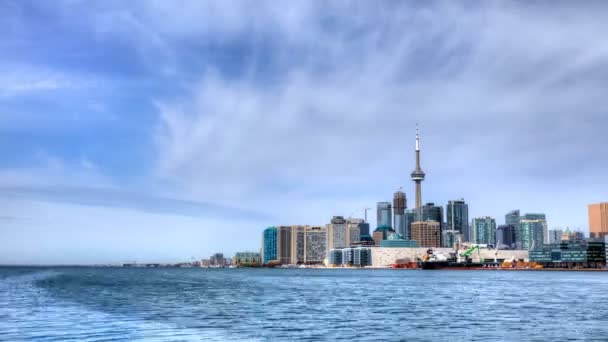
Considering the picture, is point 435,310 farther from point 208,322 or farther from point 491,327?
point 208,322

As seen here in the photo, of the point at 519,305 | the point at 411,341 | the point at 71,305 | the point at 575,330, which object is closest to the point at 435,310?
the point at 519,305

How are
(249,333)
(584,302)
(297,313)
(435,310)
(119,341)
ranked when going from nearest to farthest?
(119,341) < (249,333) < (297,313) < (435,310) < (584,302)

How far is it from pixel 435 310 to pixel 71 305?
151ft

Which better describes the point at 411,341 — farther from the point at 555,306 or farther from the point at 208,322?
the point at 555,306

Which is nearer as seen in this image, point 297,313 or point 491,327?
point 491,327

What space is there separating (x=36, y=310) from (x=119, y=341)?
2952 cm

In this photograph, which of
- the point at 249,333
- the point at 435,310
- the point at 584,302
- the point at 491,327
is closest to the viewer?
the point at 249,333

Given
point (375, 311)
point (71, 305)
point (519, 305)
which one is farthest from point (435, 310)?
point (71, 305)

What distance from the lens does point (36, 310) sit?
68750 mm

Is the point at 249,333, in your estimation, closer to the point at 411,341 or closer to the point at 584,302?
the point at 411,341

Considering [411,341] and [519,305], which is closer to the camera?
[411,341]

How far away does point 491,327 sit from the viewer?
55.1m

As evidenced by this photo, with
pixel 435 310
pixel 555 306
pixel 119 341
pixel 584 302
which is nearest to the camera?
pixel 119 341

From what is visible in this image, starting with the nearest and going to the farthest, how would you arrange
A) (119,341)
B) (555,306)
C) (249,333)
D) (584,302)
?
(119,341) → (249,333) → (555,306) → (584,302)
